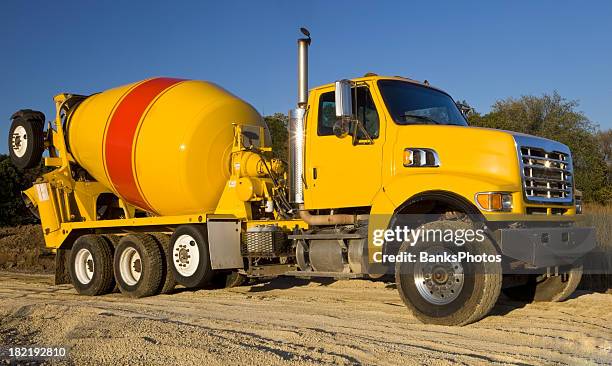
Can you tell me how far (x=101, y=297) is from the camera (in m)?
10.9

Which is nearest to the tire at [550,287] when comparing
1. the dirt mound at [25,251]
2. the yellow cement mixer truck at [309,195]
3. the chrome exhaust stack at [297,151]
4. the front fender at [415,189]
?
the yellow cement mixer truck at [309,195]

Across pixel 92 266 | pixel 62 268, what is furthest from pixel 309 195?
pixel 62 268

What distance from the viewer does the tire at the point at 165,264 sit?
34.6ft

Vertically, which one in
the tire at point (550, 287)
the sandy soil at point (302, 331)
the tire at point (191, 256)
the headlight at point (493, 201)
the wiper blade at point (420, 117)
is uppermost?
the wiper blade at point (420, 117)

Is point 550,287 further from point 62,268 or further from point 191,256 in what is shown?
point 62,268

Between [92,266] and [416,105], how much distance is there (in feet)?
21.5

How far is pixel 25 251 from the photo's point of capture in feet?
65.9

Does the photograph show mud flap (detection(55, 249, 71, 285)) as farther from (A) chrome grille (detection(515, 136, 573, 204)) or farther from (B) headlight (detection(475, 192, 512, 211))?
(A) chrome grille (detection(515, 136, 573, 204))

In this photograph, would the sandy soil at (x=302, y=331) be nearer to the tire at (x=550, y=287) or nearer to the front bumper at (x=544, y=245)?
the tire at (x=550, y=287)

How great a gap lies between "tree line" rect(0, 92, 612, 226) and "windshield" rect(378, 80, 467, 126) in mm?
11671

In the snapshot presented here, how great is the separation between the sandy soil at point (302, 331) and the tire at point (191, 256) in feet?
1.24

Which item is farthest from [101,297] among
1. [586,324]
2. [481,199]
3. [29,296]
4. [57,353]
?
[586,324]

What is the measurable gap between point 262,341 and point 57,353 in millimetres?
1835

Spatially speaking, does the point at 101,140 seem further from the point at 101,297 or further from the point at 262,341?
the point at 262,341
